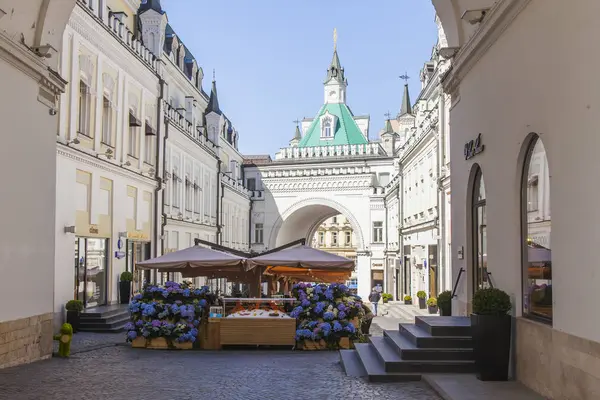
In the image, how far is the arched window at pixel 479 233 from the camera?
11.7 meters

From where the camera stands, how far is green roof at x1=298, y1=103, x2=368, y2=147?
60.6m

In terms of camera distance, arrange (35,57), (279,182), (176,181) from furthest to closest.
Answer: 1. (279,182)
2. (176,181)
3. (35,57)

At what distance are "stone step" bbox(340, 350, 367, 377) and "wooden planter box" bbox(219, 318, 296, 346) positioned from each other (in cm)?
260

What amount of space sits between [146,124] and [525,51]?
20916 millimetres

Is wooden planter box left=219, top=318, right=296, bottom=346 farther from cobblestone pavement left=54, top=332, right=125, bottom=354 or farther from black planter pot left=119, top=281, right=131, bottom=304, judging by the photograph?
black planter pot left=119, top=281, right=131, bottom=304

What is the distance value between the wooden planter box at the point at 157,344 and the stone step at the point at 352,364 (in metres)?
3.97

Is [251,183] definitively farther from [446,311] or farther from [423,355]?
[423,355]

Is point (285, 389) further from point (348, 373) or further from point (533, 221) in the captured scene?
point (533, 221)

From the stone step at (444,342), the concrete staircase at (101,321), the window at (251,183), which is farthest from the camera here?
the window at (251,183)

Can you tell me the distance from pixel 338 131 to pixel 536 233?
5287cm

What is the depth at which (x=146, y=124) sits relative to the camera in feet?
91.5

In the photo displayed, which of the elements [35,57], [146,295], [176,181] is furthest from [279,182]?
[35,57]

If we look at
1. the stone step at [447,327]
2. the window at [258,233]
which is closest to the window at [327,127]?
the window at [258,233]

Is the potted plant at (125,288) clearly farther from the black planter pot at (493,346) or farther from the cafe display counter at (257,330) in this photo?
the black planter pot at (493,346)
